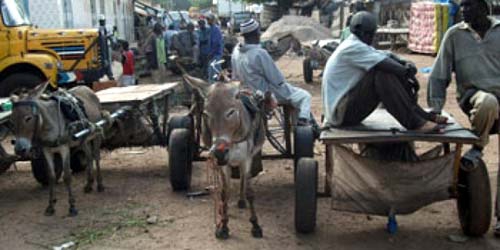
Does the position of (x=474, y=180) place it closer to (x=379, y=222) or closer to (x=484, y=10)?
(x=379, y=222)

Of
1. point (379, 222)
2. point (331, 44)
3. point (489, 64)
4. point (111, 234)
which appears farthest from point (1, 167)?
point (331, 44)

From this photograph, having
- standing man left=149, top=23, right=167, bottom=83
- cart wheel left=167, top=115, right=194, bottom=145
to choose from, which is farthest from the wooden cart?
standing man left=149, top=23, right=167, bottom=83

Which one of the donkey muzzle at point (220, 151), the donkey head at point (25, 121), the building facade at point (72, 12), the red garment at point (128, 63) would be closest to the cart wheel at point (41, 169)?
the donkey head at point (25, 121)

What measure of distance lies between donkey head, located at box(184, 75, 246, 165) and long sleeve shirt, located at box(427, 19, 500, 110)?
1908 millimetres

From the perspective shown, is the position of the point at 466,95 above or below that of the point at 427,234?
above

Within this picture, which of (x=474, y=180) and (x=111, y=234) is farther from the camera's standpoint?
(x=111, y=234)

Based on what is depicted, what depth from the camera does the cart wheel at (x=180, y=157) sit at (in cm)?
711

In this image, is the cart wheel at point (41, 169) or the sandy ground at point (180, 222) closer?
the sandy ground at point (180, 222)

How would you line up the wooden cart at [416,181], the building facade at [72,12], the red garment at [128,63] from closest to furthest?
the wooden cart at [416,181]
the red garment at [128,63]
the building facade at [72,12]

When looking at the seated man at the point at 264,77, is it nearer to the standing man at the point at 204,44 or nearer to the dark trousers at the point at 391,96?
the dark trousers at the point at 391,96

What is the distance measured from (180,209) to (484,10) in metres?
3.70

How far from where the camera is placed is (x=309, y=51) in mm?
17906

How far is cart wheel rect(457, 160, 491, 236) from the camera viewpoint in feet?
17.3

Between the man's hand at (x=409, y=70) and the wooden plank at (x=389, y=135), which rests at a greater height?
the man's hand at (x=409, y=70)
